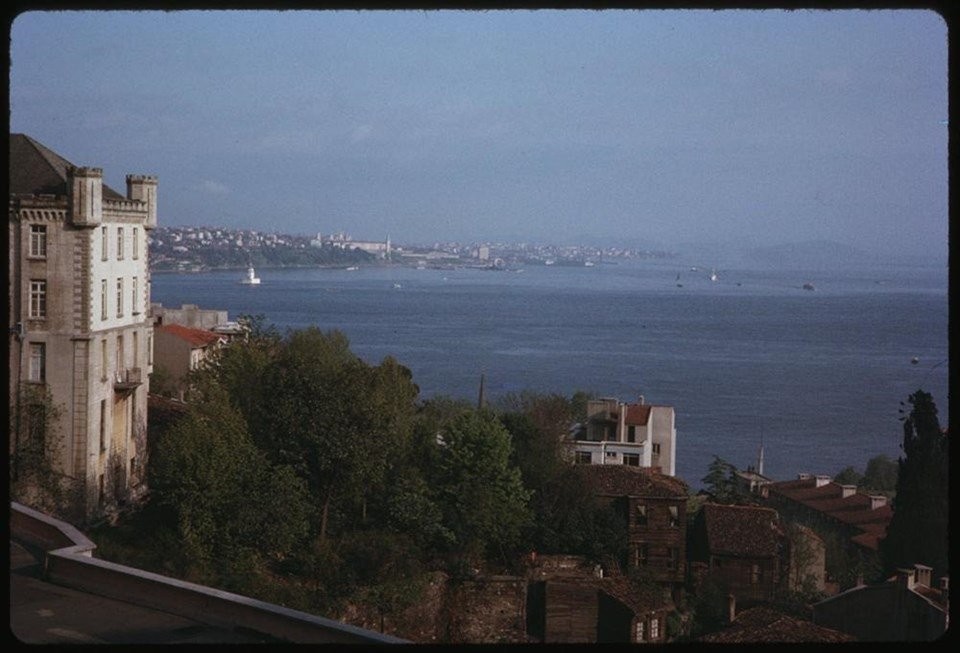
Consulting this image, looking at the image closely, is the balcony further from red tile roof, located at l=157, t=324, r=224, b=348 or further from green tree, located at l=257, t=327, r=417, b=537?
red tile roof, located at l=157, t=324, r=224, b=348

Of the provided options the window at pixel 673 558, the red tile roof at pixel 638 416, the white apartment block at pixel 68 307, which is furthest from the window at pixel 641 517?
the white apartment block at pixel 68 307

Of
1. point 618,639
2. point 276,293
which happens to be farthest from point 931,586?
point 276,293

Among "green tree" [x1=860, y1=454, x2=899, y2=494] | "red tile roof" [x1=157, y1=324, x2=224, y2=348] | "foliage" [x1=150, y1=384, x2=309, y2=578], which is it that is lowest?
"green tree" [x1=860, y1=454, x2=899, y2=494]

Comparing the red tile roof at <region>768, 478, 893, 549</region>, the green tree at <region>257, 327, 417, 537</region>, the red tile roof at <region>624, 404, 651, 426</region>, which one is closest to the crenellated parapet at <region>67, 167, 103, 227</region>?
the green tree at <region>257, 327, 417, 537</region>

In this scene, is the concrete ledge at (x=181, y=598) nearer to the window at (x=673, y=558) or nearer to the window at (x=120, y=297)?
the window at (x=120, y=297)

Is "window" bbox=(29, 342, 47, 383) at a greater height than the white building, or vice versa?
"window" bbox=(29, 342, 47, 383)

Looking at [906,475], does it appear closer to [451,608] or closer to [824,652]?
[451,608]

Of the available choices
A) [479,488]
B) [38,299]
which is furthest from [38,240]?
[479,488]

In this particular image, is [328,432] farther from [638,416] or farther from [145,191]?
[638,416]
